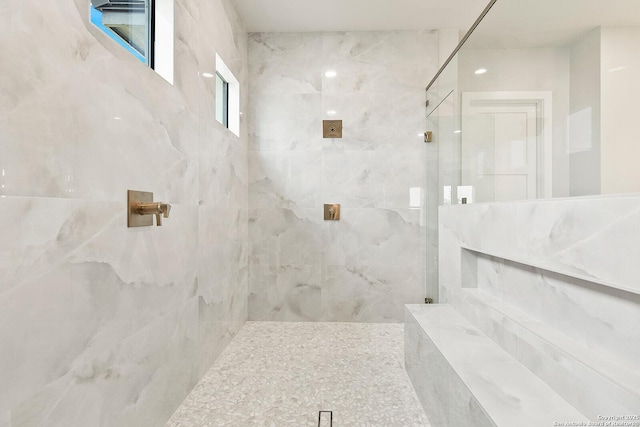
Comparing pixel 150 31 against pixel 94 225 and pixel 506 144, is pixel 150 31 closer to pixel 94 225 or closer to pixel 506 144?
pixel 94 225

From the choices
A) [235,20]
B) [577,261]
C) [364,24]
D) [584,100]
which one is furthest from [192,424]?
[364,24]

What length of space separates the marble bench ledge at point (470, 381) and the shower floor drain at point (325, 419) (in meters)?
0.44

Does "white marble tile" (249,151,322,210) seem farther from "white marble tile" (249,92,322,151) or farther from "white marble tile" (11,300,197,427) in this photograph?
"white marble tile" (11,300,197,427)

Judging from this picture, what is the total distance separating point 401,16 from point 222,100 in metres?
1.50

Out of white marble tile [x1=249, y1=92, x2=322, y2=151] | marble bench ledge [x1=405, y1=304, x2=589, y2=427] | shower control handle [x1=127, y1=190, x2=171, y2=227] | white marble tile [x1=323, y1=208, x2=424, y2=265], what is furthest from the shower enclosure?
shower control handle [x1=127, y1=190, x2=171, y2=227]

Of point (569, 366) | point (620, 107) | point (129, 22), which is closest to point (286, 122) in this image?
point (129, 22)

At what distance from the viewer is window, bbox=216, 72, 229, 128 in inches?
95.3

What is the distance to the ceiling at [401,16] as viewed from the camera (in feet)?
4.28

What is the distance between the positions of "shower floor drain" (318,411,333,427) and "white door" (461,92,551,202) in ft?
4.06

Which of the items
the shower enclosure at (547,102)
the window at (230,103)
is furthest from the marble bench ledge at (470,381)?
the window at (230,103)

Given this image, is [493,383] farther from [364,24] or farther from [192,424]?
[364,24]

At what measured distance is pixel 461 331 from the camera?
159 centimetres

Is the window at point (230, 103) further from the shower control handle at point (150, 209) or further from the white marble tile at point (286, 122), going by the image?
the shower control handle at point (150, 209)

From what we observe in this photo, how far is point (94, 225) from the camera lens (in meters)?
1.01
